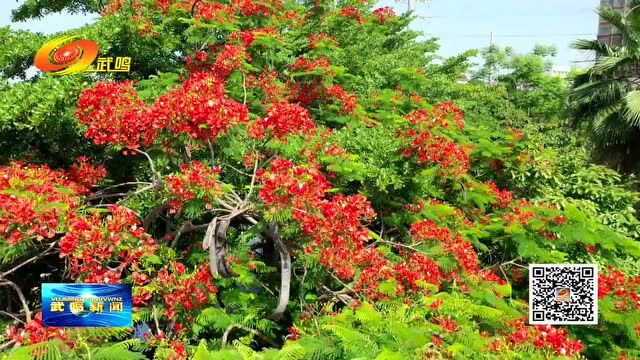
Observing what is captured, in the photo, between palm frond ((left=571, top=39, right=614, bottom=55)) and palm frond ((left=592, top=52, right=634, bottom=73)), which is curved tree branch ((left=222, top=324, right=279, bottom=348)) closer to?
palm frond ((left=592, top=52, right=634, bottom=73))

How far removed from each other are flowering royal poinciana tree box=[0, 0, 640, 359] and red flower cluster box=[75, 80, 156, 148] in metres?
0.02

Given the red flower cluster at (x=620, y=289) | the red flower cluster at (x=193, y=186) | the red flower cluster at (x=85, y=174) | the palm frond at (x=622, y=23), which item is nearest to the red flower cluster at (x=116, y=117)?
the red flower cluster at (x=193, y=186)

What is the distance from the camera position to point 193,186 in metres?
3.68

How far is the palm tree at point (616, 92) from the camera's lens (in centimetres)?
953

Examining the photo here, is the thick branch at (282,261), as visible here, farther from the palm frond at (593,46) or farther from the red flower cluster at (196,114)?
the palm frond at (593,46)

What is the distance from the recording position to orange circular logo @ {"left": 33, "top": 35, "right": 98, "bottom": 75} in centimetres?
580

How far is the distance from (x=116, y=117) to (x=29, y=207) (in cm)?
109

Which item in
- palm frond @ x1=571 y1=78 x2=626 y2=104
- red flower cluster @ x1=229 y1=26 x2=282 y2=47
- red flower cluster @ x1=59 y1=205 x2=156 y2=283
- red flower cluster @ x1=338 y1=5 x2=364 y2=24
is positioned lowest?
red flower cluster @ x1=59 y1=205 x2=156 y2=283

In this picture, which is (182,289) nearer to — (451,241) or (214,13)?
(451,241)

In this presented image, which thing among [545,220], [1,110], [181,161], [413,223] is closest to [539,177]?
[545,220]

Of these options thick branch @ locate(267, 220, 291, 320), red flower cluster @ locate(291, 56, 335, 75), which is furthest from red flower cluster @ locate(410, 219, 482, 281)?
red flower cluster @ locate(291, 56, 335, 75)

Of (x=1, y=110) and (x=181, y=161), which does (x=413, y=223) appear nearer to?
(x=181, y=161)
